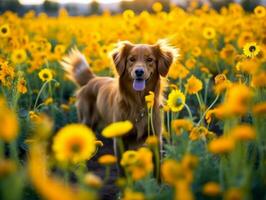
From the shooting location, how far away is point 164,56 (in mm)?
5113

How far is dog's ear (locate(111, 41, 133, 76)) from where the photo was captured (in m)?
5.07

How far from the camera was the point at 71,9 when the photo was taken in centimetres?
2725

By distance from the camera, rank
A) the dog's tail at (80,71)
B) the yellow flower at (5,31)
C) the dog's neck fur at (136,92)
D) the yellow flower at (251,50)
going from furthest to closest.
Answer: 1. the dog's tail at (80,71)
2. the yellow flower at (5,31)
3. the dog's neck fur at (136,92)
4. the yellow flower at (251,50)

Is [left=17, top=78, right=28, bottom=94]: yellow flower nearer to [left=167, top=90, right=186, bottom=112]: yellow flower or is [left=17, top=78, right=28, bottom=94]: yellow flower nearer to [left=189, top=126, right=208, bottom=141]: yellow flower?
[left=167, top=90, right=186, bottom=112]: yellow flower

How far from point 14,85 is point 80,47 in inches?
214

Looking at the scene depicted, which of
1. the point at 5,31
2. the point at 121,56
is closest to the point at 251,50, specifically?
the point at 121,56

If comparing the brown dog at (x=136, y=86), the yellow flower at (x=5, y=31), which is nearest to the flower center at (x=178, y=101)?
the brown dog at (x=136, y=86)

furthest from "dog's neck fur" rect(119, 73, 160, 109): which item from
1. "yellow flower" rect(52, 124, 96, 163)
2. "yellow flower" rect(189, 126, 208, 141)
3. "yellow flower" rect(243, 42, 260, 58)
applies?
"yellow flower" rect(52, 124, 96, 163)

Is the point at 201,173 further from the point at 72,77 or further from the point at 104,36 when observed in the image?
the point at 104,36

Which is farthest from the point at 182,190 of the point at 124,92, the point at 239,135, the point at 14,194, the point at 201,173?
the point at 124,92

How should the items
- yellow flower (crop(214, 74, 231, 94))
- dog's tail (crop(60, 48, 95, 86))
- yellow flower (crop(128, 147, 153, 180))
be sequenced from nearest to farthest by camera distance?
1. yellow flower (crop(128, 147, 153, 180))
2. yellow flower (crop(214, 74, 231, 94))
3. dog's tail (crop(60, 48, 95, 86))

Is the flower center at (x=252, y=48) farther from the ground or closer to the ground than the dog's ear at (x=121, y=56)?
farther from the ground

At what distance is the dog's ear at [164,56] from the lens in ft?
16.5

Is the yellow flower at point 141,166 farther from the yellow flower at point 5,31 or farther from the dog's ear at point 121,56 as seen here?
the yellow flower at point 5,31
